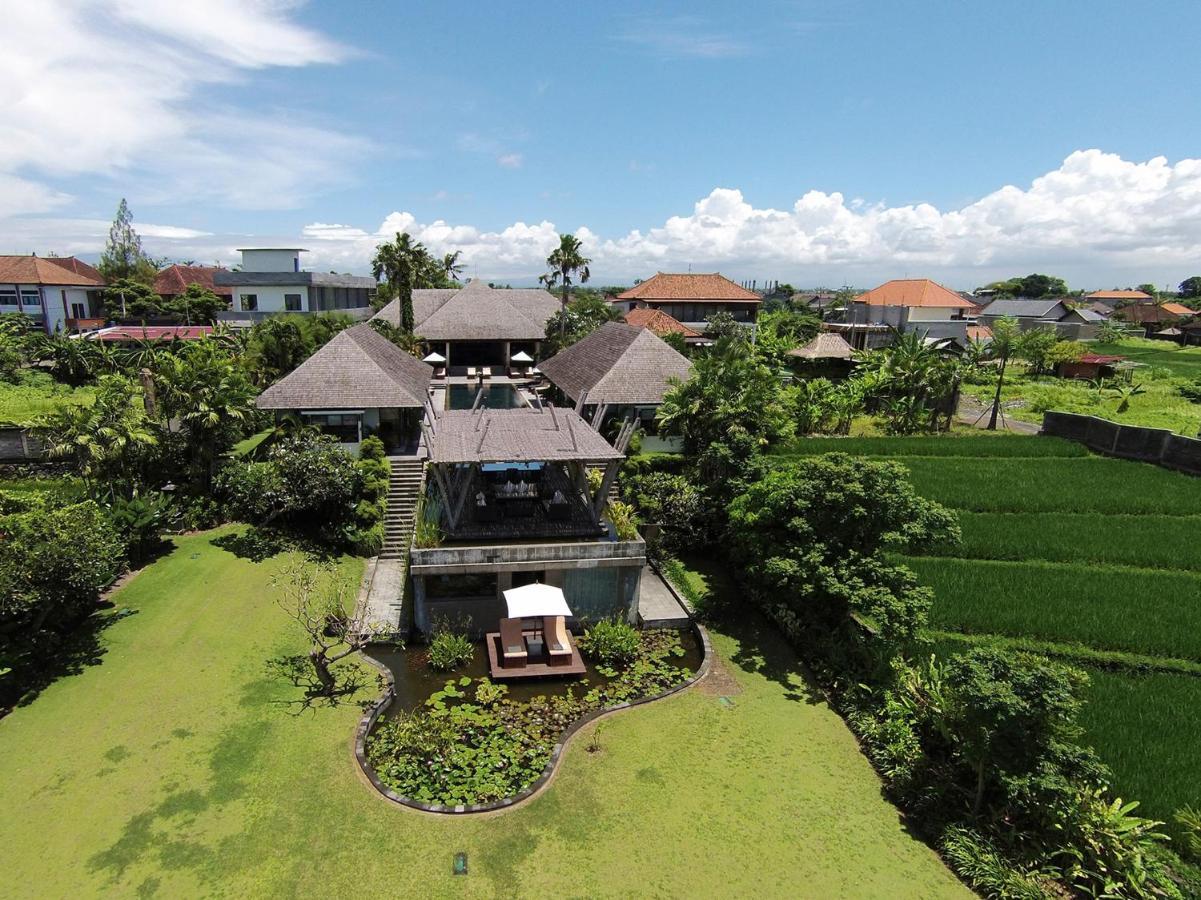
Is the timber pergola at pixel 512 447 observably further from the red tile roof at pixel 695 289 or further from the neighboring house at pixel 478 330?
the red tile roof at pixel 695 289

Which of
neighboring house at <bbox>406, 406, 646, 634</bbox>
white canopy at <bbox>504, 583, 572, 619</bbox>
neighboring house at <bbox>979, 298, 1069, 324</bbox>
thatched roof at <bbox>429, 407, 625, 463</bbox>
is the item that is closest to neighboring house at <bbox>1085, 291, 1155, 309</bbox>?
neighboring house at <bbox>979, 298, 1069, 324</bbox>

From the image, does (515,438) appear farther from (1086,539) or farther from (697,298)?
(697,298)

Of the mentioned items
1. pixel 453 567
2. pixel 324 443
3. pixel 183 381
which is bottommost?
pixel 453 567

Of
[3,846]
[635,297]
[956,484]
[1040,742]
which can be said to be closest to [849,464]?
[1040,742]

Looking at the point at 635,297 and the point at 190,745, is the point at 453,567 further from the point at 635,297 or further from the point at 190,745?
the point at 635,297

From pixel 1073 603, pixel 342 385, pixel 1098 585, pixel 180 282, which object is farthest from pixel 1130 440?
pixel 180 282

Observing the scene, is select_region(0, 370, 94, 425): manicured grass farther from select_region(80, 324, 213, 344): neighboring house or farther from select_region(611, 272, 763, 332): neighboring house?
select_region(611, 272, 763, 332): neighboring house

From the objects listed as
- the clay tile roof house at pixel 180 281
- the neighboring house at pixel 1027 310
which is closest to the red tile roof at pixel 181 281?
the clay tile roof house at pixel 180 281
